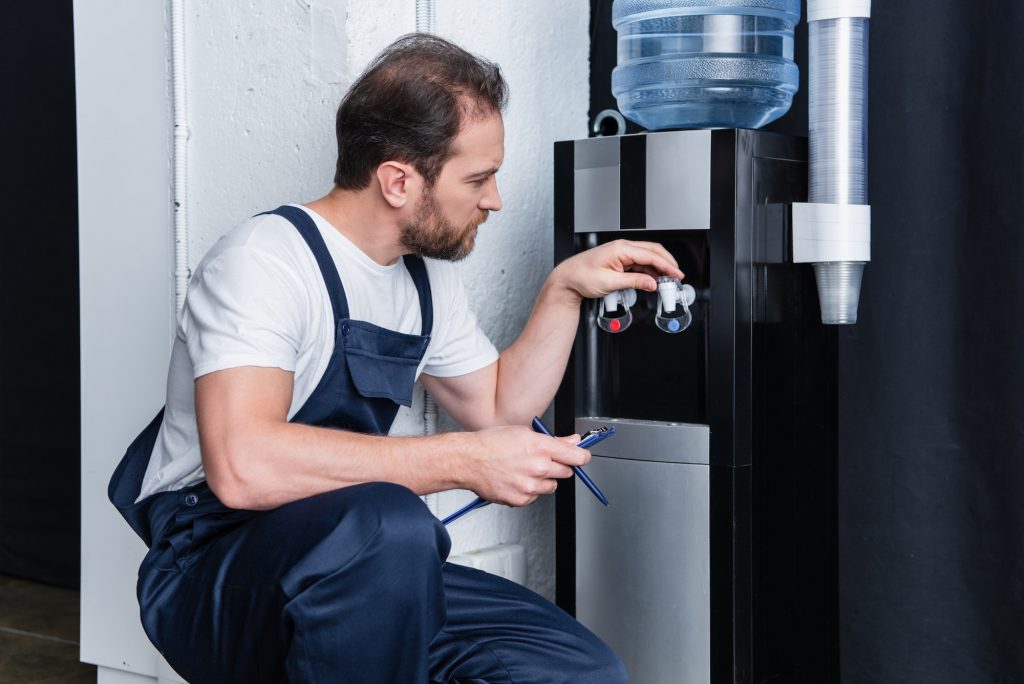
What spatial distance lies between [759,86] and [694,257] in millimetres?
343

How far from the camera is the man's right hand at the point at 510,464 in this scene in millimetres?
1442

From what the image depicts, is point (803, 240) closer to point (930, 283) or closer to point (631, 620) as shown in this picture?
point (930, 283)

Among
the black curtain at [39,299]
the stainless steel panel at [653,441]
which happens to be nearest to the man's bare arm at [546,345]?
the stainless steel panel at [653,441]

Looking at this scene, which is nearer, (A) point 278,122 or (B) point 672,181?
(B) point 672,181

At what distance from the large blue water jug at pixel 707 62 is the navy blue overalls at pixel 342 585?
0.51 m

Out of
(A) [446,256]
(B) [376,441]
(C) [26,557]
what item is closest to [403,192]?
(A) [446,256]

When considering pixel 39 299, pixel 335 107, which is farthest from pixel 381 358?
pixel 39 299

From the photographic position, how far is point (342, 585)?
4.26 feet

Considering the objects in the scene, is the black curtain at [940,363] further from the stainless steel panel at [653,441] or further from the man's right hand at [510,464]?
the man's right hand at [510,464]

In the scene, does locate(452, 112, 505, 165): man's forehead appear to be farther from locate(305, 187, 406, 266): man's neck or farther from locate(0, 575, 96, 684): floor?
locate(0, 575, 96, 684): floor

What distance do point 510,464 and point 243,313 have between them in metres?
0.37

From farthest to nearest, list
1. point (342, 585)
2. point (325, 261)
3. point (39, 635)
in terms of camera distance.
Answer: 1. point (39, 635)
2. point (325, 261)
3. point (342, 585)

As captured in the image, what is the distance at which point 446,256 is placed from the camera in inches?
65.0

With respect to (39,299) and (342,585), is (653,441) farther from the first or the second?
(39,299)
